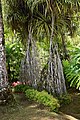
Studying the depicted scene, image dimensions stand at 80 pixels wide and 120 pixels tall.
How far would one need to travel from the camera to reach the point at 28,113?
436cm

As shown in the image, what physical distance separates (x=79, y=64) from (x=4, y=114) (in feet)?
8.94

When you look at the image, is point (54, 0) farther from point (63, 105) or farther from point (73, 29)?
point (63, 105)

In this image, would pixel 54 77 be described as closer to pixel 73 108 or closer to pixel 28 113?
pixel 73 108

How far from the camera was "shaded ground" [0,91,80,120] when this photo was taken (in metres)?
4.11

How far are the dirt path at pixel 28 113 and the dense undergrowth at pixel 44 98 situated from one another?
19cm

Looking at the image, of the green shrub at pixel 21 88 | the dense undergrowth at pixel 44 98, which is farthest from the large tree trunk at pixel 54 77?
the green shrub at pixel 21 88

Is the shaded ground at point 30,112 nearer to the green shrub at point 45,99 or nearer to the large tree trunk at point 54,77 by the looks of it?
the green shrub at point 45,99

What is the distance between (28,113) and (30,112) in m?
0.08

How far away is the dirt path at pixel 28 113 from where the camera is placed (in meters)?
4.09

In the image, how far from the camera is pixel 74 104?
5609 mm

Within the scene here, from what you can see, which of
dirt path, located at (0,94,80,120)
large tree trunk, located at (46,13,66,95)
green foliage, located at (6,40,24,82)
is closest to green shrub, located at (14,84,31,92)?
large tree trunk, located at (46,13,66,95)

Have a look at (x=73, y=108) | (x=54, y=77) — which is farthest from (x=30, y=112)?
(x=54, y=77)

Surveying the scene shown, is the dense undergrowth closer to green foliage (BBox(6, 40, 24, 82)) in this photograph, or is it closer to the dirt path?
the dirt path

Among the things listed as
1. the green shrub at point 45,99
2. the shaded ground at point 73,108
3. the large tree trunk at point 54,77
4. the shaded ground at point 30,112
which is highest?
the large tree trunk at point 54,77
